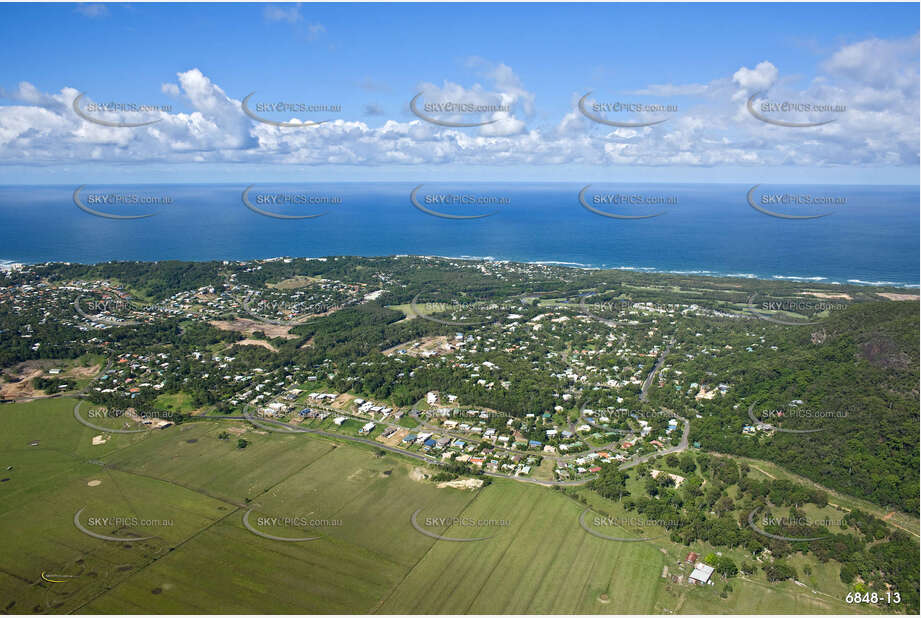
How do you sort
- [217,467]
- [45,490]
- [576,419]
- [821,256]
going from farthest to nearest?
[821,256] < [576,419] < [217,467] < [45,490]

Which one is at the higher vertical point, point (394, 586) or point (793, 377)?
point (793, 377)

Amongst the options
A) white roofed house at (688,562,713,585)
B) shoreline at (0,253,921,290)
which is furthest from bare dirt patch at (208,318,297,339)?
white roofed house at (688,562,713,585)

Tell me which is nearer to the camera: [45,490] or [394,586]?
[394,586]

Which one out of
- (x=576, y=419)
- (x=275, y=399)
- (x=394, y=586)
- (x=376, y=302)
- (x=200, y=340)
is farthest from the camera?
(x=376, y=302)

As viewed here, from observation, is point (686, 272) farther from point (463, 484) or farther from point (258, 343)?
point (463, 484)

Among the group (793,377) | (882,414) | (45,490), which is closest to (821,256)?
(793,377)

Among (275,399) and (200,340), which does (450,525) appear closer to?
(275,399)

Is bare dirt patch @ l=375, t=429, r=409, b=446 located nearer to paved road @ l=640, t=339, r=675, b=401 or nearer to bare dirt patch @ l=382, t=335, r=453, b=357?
bare dirt patch @ l=382, t=335, r=453, b=357
